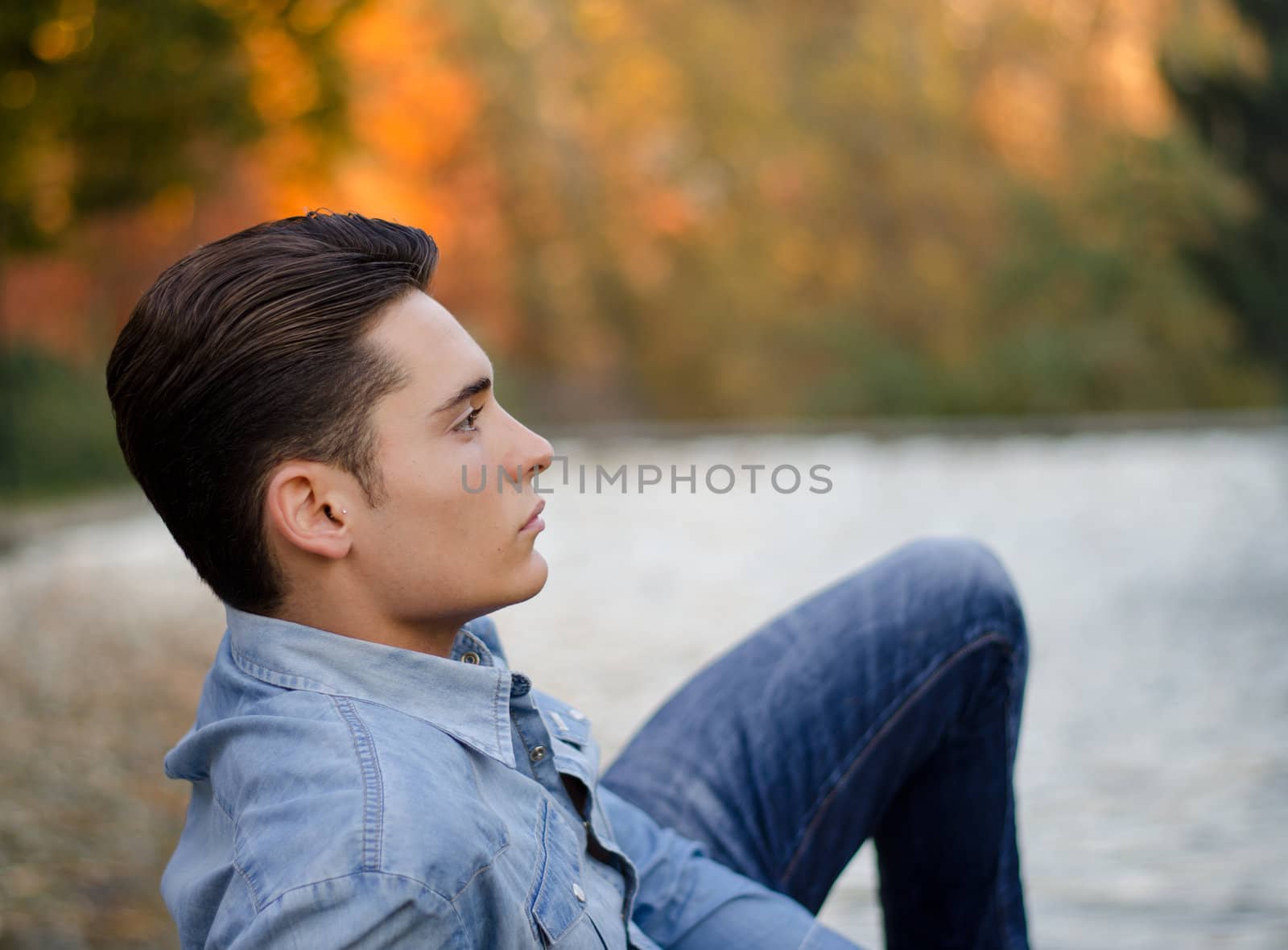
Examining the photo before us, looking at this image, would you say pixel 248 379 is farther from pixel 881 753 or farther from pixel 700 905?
pixel 881 753

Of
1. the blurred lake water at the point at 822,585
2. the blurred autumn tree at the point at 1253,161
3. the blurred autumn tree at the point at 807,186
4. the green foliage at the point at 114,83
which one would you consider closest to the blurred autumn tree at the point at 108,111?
the green foliage at the point at 114,83

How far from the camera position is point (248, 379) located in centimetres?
114

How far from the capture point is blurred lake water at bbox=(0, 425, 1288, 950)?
2855 mm

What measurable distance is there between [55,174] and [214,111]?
289 cm

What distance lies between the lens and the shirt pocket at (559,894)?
43.7 inches

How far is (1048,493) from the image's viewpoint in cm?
1104

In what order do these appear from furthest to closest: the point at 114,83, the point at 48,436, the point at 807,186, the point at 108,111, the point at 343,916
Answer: the point at 807,186 < the point at 48,436 < the point at 108,111 < the point at 114,83 < the point at 343,916

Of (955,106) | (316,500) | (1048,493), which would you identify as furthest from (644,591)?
(955,106)


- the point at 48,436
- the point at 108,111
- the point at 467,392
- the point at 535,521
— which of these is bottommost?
the point at 48,436

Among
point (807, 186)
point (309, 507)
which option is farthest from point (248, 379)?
point (807, 186)

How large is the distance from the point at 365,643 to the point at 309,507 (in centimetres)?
13

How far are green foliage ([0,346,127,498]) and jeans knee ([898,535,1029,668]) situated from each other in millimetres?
11353

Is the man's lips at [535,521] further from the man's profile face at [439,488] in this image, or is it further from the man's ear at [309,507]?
the man's ear at [309,507]

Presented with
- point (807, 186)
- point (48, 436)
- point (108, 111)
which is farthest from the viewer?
point (807, 186)
